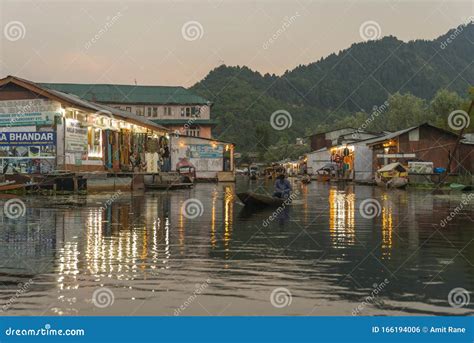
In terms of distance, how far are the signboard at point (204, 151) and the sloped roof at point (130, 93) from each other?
851 inches

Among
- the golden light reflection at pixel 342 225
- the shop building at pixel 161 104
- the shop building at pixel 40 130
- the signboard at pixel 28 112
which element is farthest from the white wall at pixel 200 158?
the golden light reflection at pixel 342 225

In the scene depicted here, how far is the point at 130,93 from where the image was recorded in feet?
288

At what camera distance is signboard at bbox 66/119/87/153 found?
35.9m

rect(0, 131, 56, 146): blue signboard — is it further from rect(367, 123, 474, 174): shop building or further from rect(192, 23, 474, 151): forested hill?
rect(192, 23, 474, 151): forested hill

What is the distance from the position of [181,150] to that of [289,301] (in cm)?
5750

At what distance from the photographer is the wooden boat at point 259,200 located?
79.8ft

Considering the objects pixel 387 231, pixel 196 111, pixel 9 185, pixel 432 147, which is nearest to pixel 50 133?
pixel 9 185

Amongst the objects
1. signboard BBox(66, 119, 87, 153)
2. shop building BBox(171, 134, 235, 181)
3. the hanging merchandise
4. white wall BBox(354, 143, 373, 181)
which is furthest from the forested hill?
signboard BBox(66, 119, 87, 153)

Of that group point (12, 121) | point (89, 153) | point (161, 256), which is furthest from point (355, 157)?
point (161, 256)

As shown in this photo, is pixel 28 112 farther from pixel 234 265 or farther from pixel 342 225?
pixel 234 265

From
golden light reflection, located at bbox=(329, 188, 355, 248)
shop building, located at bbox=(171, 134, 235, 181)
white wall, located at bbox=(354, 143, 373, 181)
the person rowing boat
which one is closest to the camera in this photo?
golden light reflection, located at bbox=(329, 188, 355, 248)

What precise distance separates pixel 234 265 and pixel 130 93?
261 feet

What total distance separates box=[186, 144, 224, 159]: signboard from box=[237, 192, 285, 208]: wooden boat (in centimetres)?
4061

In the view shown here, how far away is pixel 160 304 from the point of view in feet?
25.9
